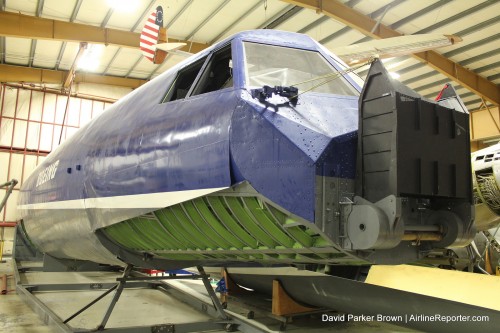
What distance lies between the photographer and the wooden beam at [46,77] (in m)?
18.6

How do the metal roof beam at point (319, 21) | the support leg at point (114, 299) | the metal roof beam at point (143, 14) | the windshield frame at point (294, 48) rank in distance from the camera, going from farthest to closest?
the metal roof beam at point (143, 14), the metal roof beam at point (319, 21), the support leg at point (114, 299), the windshield frame at point (294, 48)

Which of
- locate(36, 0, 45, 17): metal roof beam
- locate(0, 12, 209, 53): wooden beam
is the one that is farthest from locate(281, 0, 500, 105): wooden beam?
locate(36, 0, 45, 17): metal roof beam

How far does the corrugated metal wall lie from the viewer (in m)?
19.4

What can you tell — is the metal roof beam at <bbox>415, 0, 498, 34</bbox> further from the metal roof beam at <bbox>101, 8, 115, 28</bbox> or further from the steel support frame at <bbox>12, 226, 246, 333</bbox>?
the steel support frame at <bbox>12, 226, 246, 333</bbox>

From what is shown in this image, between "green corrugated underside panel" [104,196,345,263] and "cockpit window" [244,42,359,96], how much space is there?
104 centimetres

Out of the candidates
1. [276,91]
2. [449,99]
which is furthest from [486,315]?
[276,91]

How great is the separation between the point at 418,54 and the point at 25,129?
17076mm

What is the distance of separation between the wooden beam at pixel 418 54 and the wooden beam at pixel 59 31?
6.36 m

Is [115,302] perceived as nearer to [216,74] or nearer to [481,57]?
[216,74]

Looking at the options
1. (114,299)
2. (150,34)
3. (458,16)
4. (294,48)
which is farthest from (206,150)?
(458,16)

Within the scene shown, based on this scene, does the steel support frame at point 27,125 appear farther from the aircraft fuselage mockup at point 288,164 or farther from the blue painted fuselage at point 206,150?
the aircraft fuselage mockup at point 288,164

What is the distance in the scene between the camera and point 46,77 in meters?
19.3

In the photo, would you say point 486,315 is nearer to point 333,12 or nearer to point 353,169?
point 353,169

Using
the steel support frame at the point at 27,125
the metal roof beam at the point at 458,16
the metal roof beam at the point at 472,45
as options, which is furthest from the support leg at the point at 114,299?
the steel support frame at the point at 27,125
